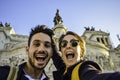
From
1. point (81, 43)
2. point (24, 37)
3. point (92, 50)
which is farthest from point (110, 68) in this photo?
point (81, 43)

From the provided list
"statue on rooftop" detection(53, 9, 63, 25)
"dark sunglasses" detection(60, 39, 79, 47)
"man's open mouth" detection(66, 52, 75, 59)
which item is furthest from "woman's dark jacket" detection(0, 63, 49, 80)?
"statue on rooftop" detection(53, 9, 63, 25)

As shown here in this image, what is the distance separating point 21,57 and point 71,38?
24669 millimetres

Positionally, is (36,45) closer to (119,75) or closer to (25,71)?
(25,71)

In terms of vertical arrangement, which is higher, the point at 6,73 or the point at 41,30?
the point at 41,30

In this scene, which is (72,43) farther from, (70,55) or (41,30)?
(41,30)

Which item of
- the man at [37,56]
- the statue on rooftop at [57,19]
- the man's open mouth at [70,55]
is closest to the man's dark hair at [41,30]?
the man at [37,56]

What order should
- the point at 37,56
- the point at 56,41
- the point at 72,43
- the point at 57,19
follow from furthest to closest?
the point at 57,19 < the point at 56,41 < the point at 72,43 < the point at 37,56

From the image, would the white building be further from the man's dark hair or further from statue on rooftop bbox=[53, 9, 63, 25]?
the man's dark hair

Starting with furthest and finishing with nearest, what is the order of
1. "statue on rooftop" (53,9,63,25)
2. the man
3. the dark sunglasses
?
"statue on rooftop" (53,9,63,25) → the dark sunglasses → the man

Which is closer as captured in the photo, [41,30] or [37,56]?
[37,56]

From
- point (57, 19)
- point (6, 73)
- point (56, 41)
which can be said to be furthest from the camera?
point (57, 19)

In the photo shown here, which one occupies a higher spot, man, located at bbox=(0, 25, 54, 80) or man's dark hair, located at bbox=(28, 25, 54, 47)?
man's dark hair, located at bbox=(28, 25, 54, 47)

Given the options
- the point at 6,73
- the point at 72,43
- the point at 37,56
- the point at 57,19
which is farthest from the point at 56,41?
the point at 6,73

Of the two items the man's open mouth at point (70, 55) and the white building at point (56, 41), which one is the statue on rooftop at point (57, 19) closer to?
the white building at point (56, 41)
